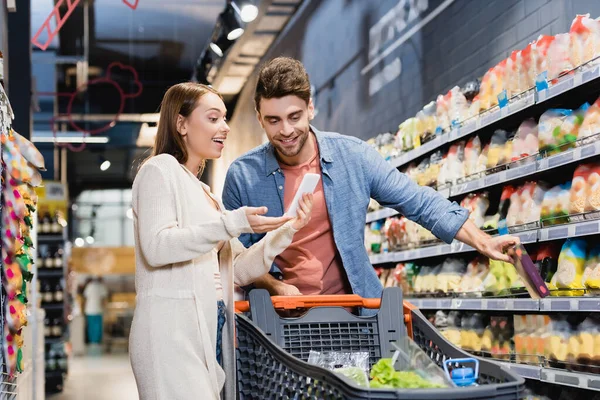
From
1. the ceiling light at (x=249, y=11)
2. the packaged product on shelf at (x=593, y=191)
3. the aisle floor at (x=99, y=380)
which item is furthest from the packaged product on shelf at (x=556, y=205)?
the aisle floor at (x=99, y=380)

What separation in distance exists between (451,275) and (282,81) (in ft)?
9.39

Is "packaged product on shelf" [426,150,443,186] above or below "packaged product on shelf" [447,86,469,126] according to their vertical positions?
below

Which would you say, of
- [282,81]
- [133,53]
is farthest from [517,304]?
[133,53]

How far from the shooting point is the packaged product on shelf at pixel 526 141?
161 inches

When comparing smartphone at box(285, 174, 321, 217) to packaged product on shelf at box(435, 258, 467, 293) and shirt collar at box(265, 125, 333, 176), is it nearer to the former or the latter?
shirt collar at box(265, 125, 333, 176)

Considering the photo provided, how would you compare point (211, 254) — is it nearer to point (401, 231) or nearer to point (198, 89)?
point (198, 89)

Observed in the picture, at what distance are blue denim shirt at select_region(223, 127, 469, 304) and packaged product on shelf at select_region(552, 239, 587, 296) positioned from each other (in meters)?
1.23

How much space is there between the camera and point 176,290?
217cm

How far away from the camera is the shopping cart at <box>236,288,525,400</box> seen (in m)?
2.01

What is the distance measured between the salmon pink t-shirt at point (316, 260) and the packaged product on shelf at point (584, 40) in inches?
58.2

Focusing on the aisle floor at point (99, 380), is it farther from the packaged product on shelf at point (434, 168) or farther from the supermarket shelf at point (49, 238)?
the packaged product on shelf at point (434, 168)

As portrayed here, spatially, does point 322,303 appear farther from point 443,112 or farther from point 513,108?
point 443,112

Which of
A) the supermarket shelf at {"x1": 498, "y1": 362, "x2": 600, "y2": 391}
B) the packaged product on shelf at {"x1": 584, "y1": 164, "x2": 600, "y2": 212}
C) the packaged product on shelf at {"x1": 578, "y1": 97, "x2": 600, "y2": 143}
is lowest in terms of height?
the supermarket shelf at {"x1": 498, "y1": 362, "x2": 600, "y2": 391}

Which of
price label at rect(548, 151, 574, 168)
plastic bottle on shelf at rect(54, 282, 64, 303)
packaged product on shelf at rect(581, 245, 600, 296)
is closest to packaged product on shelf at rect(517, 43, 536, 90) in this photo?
price label at rect(548, 151, 574, 168)
